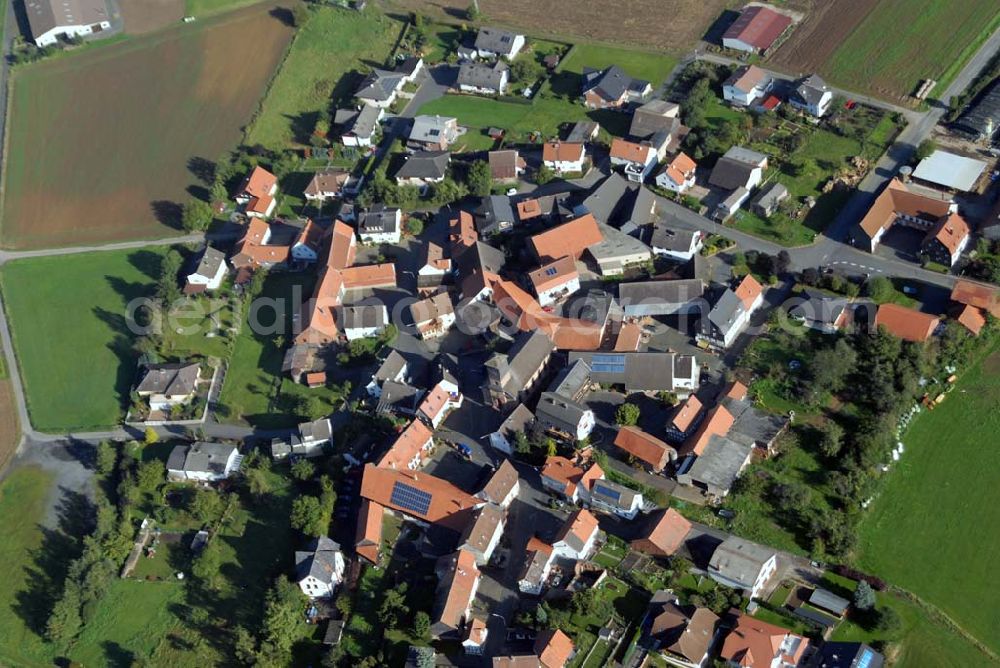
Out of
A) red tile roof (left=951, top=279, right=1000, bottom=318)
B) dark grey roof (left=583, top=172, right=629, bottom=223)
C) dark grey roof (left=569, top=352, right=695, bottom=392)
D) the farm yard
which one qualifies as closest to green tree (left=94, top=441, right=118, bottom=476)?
dark grey roof (left=569, top=352, right=695, bottom=392)

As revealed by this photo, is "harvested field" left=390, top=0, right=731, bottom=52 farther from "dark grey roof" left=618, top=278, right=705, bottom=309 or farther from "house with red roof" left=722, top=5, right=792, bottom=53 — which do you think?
"dark grey roof" left=618, top=278, right=705, bottom=309

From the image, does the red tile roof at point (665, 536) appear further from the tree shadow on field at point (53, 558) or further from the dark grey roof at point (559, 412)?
the tree shadow on field at point (53, 558)

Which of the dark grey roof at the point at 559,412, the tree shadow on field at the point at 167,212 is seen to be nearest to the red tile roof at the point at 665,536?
the dark grey roof at the point at 559,412

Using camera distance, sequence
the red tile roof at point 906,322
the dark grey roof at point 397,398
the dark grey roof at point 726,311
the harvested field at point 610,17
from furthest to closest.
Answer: the harvested field at point 610,17, the dark grey roof at point 397,398, the dark grey roof at point 726,311, the red tile roof at point 906,322

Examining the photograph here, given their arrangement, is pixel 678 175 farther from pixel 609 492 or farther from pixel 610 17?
pixel 609 492

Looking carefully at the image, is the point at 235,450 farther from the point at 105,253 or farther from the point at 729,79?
the point at 729,79
